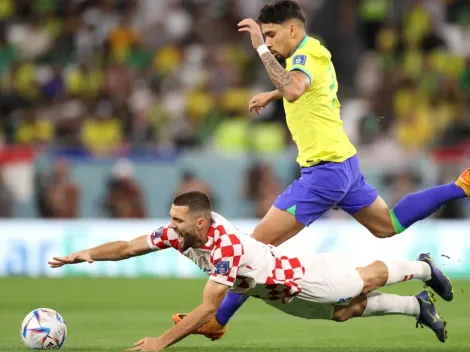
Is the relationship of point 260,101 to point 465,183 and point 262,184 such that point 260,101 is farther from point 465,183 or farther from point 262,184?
point 262,184

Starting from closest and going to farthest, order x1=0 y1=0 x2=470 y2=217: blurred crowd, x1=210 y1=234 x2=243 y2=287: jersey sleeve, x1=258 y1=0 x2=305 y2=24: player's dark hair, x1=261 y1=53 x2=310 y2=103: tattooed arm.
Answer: x1=210 y1=234 x2=243 y2=287: jersey sleeve, x1=261 y1=53 x2=310 y2=103: tattooed arm, x1=258 y1=0 x2=305 y2=24: player's dark hair, x1=0 y1=0 x2=470 y2=217: blurred crowd

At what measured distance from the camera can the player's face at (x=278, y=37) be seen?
8.35m

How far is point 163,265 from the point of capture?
16.0 m

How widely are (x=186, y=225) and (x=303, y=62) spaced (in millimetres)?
1599

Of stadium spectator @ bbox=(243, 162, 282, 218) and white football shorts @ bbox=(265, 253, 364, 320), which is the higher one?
white football shorts @ bbox=(265, 253, 364, 320)

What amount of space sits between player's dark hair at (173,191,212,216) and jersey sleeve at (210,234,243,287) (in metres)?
0.22

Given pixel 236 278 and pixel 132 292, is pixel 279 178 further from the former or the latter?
pixel 236 278

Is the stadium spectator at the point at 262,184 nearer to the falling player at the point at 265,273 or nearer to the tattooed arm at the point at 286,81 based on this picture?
the falling player at the point at 265,273

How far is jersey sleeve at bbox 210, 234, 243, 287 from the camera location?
23.9 ft

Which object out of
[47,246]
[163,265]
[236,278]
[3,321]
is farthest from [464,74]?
[236,278]

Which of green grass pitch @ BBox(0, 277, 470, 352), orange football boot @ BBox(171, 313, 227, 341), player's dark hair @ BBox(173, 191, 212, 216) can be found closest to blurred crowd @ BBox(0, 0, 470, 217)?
green grass pitch @ BBox(0, 277, 470, 352)

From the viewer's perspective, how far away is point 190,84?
19109mm

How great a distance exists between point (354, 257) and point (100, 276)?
11.9 feet

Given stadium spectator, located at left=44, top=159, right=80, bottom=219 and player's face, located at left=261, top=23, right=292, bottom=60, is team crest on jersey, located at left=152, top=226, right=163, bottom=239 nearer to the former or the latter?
player's face, located at left=261, top=23, right=292, bottom=60
